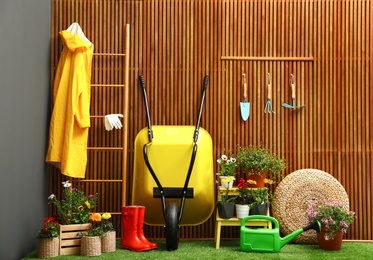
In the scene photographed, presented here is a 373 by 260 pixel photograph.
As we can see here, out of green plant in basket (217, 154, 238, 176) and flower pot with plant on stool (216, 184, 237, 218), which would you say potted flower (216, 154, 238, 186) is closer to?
green plant in basket (217, 154, 238, 176)

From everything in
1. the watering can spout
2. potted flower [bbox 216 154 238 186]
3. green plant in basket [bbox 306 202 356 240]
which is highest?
potted flower [bbox 216 154 238 186]

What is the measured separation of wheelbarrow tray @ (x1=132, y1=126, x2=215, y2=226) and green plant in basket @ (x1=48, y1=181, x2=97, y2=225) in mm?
545

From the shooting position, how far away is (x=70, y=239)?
17.4ft

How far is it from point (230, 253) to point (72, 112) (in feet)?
6.74

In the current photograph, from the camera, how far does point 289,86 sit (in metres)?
6.21

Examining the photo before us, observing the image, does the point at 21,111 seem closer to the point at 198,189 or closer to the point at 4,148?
the point at 4,148

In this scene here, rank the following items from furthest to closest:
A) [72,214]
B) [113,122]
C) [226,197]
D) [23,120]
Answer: [113,122] → [226,197] → [72,214] → [23,120]

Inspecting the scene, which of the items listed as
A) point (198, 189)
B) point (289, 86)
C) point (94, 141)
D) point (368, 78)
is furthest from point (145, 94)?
point (368, 78)

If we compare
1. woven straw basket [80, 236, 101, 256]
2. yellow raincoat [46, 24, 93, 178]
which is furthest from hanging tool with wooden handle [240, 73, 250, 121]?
woven straw basket [80, 236, 101, 256]

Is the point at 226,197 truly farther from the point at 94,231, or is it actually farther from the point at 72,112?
the point at 72,112

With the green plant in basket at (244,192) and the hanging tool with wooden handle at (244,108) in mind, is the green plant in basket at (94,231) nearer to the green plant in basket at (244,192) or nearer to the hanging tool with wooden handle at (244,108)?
the green plant in basket at (244,192)

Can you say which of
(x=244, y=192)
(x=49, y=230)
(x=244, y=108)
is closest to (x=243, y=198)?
(x=244, y=192)

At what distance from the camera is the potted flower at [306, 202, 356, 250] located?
5406 mm

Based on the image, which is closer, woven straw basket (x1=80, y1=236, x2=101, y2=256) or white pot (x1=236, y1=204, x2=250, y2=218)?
woven straw basket (x1=80, y1=236, x2=101, y2=256)
